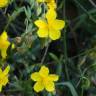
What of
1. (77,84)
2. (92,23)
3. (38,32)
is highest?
(38,32)

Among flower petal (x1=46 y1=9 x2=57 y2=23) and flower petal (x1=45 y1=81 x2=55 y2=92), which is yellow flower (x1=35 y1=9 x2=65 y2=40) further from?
flower petal (x1=45 y1=81 x2=55 y2=92)

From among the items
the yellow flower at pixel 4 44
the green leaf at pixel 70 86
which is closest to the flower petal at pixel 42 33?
the yellow flower at pixel 4 44

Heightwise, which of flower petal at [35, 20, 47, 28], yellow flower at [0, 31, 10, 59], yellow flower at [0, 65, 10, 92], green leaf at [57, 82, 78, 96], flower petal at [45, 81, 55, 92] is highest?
flower petal at [35, 20, 47, 28]

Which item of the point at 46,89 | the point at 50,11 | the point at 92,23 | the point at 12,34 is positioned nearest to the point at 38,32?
the point at 50,11

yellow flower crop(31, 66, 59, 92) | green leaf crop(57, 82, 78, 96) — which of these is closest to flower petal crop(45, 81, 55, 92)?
yellow flower crop(31, 66, 59, 92)

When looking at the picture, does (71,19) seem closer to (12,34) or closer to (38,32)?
(12,34)

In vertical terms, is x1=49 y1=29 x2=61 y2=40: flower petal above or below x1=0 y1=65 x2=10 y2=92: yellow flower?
above
